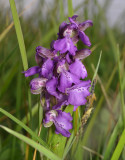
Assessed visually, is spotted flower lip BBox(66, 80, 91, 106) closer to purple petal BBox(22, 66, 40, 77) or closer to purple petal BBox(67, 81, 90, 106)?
purple petal BBox(67, 81, 90, 106)

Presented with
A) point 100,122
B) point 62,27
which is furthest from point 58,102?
point 100,122

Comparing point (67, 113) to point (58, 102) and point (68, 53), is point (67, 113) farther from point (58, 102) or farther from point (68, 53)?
point (68, 53)

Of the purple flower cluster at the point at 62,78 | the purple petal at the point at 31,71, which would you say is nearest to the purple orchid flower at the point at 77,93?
the purple flower cluster at the point at 62,78

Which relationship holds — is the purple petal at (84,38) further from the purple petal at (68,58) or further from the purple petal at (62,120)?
the purple petal at (62,120)

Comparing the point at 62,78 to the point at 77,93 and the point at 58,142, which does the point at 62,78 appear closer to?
the point at 77,93

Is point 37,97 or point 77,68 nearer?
point 77,68

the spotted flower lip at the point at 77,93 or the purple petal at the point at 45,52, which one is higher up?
the purple petal at the point at 45,52

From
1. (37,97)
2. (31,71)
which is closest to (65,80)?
(31,71)

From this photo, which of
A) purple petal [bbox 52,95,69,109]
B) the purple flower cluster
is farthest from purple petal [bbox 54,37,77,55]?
purple petal [bbox 52,95,69,109]
